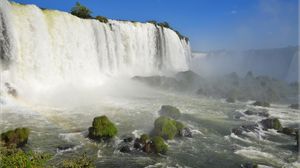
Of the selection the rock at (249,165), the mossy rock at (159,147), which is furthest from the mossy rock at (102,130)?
the rock at (249,165)

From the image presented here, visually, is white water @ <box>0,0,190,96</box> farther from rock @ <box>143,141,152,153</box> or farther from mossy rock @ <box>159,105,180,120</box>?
rock @ <box>143,141,152,153</box>

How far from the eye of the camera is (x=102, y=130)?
19.9 metres

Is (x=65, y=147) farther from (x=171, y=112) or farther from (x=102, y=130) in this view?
(x=171, y=112)

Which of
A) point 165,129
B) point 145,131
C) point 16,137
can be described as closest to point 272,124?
point 165,129

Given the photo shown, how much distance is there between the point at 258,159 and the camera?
57.8 feet

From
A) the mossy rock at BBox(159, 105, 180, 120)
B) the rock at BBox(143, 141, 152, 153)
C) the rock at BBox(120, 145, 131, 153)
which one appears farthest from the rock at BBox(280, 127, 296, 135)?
the rock at BBox(120, 145, 131, 153)

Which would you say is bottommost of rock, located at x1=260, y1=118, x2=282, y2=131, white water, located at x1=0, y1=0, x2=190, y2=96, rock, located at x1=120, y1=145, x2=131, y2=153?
rock, located at x1=120, y1=145, x2=131, y2=153

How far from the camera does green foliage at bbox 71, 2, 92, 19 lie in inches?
1759

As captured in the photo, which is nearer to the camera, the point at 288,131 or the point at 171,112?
the point at 288,131

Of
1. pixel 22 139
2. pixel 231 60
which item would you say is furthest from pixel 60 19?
pixel 231 60

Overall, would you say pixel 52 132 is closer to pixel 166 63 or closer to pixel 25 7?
pixel 25 7

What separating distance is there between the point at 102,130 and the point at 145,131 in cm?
313

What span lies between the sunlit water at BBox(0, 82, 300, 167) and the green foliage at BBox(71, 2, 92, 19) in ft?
46.5

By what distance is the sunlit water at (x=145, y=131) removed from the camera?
1727 centimetres
